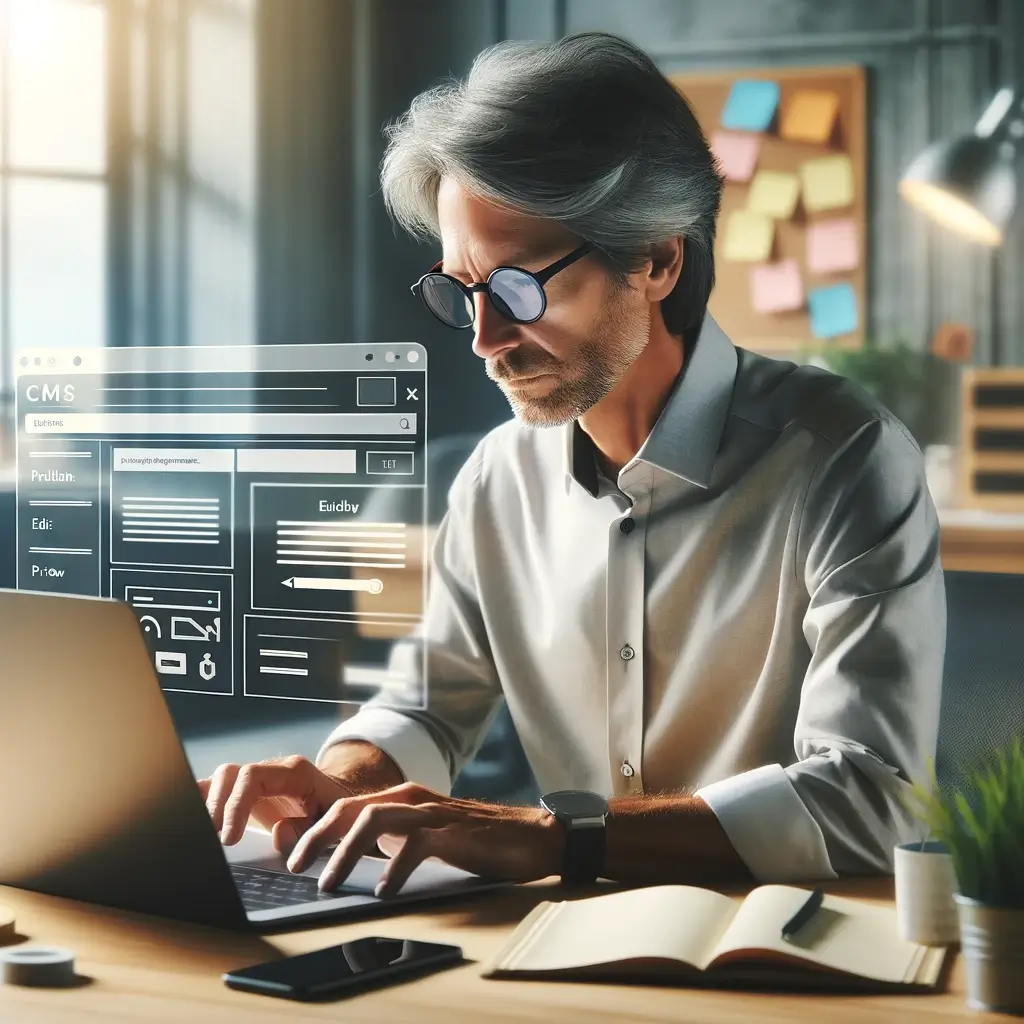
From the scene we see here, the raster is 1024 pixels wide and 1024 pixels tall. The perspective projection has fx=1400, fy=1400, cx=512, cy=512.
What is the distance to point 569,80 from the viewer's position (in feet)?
5.35

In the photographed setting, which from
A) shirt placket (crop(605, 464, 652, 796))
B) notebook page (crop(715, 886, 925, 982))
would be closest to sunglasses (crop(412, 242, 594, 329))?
shirt placket (crop(605, 464, 652, 796))

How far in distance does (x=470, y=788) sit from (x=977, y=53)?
1163 millimetres

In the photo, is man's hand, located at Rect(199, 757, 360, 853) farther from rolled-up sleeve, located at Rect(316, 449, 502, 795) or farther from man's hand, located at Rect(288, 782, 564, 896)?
rolled-up sleeve, located at Rect(316, 449, 502, 795)

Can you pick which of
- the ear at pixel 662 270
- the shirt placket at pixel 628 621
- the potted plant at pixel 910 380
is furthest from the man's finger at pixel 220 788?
the potted plant at pixel 910 380

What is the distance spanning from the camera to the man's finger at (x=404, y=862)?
3.63ft

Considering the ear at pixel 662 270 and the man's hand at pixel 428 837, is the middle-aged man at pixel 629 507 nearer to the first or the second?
the ear at pixel 662 270

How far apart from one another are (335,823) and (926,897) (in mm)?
467

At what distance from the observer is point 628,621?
168 centimetres

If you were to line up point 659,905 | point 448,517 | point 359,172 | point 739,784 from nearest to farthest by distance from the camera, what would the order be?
point 659,905
point 739,784
point 448,517
point 359,172

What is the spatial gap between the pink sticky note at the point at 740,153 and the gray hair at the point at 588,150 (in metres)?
0.14

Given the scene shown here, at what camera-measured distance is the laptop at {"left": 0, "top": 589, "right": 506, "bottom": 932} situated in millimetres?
1001

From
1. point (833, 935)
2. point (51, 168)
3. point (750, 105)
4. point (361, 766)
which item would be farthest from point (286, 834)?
point (51, 168)

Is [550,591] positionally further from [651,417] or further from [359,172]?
[359,172]

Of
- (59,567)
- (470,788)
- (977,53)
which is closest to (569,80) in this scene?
(977,53)
